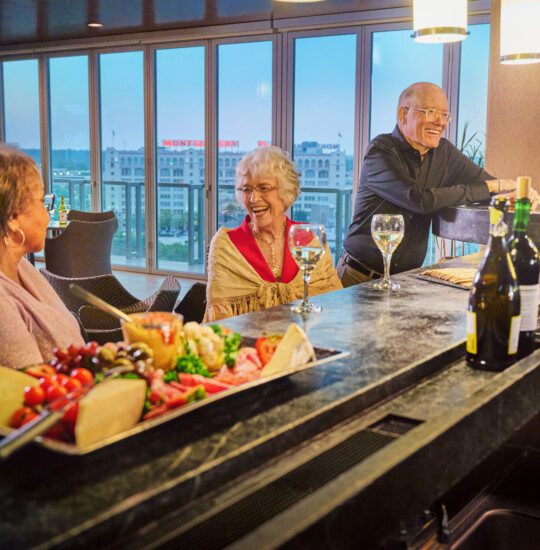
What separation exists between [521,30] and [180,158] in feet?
21.3

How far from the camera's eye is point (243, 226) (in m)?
3.21

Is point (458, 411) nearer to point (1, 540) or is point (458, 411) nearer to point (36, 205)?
point (1, 540)

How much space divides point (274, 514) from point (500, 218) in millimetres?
906

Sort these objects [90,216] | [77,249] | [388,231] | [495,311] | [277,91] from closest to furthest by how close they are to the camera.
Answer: [495,311]
[388,231]
[77,249]
[90,216]
[277,91]

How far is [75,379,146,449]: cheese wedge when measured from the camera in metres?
1.00

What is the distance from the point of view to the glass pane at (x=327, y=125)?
830 centimetres

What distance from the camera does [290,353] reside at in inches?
54.2

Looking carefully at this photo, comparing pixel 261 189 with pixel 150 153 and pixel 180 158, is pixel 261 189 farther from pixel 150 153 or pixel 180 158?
pixel 150 153

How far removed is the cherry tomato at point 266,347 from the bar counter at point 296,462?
6cm

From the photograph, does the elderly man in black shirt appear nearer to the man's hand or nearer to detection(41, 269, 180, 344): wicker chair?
the man's hand

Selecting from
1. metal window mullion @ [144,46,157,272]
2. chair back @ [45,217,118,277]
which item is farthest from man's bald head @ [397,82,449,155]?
metal window mullion @ [144,46,157,272]

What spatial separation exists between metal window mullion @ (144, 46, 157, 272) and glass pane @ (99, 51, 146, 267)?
122mm

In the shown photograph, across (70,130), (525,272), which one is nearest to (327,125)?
Answer: (70,130)

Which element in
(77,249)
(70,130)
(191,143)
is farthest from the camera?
(70,130)
